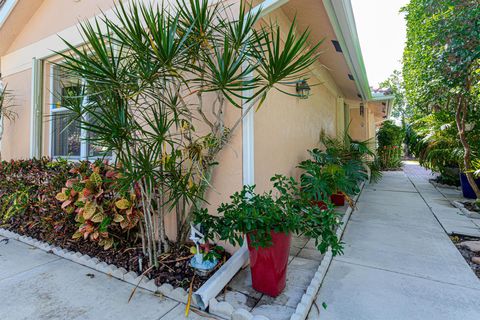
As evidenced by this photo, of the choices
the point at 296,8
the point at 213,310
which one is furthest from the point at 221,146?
the point at 296,8

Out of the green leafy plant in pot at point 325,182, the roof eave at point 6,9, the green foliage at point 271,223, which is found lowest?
the green foliage at point 271,223

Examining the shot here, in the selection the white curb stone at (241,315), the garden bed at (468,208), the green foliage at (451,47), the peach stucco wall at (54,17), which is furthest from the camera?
the garden bed at (468,208)

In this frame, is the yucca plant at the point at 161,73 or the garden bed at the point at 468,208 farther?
the garden bed at the point at 468,208

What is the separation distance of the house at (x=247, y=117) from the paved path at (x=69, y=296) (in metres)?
1.21

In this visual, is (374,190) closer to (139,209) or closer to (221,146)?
(221,146)

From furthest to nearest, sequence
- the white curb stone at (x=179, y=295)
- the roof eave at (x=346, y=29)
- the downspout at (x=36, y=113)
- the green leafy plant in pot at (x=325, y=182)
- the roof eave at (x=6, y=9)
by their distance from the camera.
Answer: the roof eave at (x=6, y=9), the downspout at (x=36, y=113), the green leafy plant in pot at (x=325, y=182), the roof eave at (x=346, y=29), the white curb stone at (x=179, y=295)

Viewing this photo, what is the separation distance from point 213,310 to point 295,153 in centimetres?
299

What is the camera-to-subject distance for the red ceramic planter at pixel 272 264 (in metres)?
2.18

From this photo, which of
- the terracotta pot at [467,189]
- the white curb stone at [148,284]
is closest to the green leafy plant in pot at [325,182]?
the white curb stone at [148,284]

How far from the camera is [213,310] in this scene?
208 centimetres

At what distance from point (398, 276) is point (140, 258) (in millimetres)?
2740

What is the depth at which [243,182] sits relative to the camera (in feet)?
9.06

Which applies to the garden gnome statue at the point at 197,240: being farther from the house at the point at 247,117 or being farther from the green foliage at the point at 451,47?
the green foliage at the point at 451,47

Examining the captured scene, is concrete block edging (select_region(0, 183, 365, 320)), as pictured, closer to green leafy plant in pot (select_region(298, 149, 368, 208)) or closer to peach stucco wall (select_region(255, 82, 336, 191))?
green leafy plant in pot (select_region(298, 149, 368, 208))
